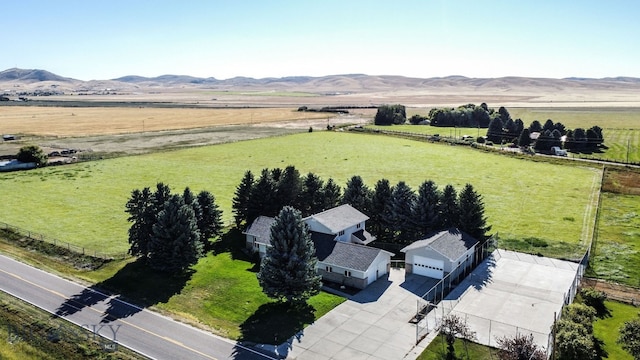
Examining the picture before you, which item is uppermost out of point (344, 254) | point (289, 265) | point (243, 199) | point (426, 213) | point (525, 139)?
point (243, 199)

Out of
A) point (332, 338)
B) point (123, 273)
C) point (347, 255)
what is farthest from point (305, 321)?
point (123, 273)

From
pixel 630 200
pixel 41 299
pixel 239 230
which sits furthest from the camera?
pixel 630 200

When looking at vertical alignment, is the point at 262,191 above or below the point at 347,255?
above

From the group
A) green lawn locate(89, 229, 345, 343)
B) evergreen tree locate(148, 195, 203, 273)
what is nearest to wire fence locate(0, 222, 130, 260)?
green lawn locate(89, 229, 345, 343)

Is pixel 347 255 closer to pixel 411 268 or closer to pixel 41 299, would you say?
pixel 411 268

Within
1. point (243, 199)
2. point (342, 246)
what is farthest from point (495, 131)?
point (342, 246)

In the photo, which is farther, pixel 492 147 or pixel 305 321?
pixel 492 147

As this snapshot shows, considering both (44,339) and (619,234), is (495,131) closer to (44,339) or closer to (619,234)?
(619,234)

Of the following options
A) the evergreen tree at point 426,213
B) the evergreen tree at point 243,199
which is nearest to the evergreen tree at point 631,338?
the evergreen tree at point 426,213
